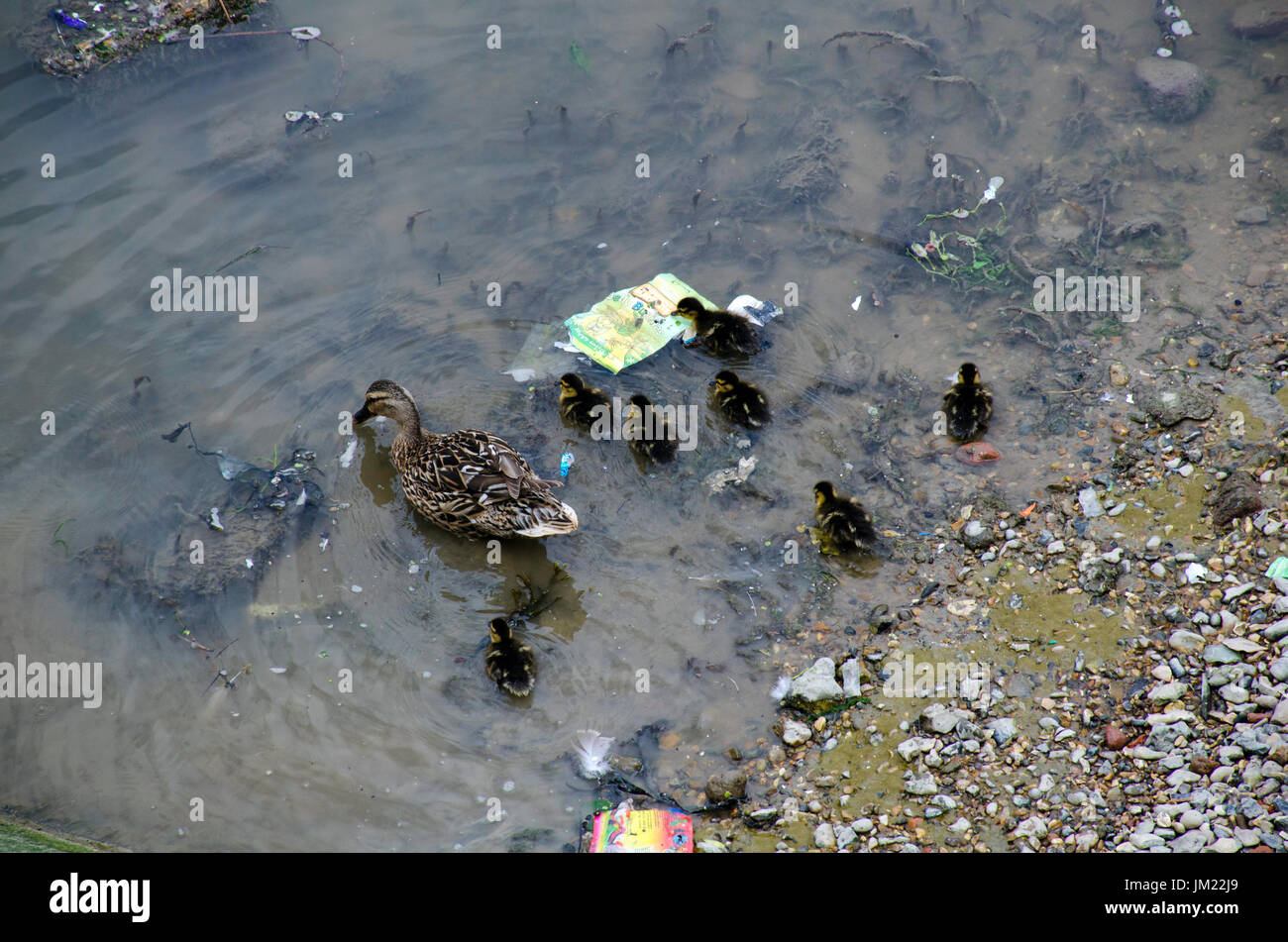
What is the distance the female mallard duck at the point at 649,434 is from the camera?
6672 mm

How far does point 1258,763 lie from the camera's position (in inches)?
165

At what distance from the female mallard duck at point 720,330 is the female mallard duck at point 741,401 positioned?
1.48 ft

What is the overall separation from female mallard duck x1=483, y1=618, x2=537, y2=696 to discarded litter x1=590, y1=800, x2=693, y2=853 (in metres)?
0.93

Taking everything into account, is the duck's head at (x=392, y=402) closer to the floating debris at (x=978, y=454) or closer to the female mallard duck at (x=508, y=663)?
the female mallard duck at (x=508, y=663)

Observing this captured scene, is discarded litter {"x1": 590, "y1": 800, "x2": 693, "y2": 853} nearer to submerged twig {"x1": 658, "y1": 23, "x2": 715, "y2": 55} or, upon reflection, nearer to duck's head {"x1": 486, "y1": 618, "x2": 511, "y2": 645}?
duck's head {"x1": 486, "y1": 618, "x2": 511, "y2": 645}

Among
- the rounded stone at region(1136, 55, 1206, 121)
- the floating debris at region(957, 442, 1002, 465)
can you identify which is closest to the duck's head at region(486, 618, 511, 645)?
the floating debris at region(957, 442, 1002, 465)

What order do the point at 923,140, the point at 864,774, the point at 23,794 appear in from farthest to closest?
the point at 923,140, the point at 23,794, the point at 864,774

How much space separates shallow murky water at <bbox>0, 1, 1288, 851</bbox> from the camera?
5.52 metres

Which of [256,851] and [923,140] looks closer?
[256,851]

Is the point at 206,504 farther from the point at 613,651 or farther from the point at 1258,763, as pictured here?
the point at 1258,763

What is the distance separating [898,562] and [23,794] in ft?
17.9

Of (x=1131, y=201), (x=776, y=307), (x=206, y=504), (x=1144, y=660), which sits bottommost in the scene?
(x=1144, y=660)

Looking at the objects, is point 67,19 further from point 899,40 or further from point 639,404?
point 899,40
